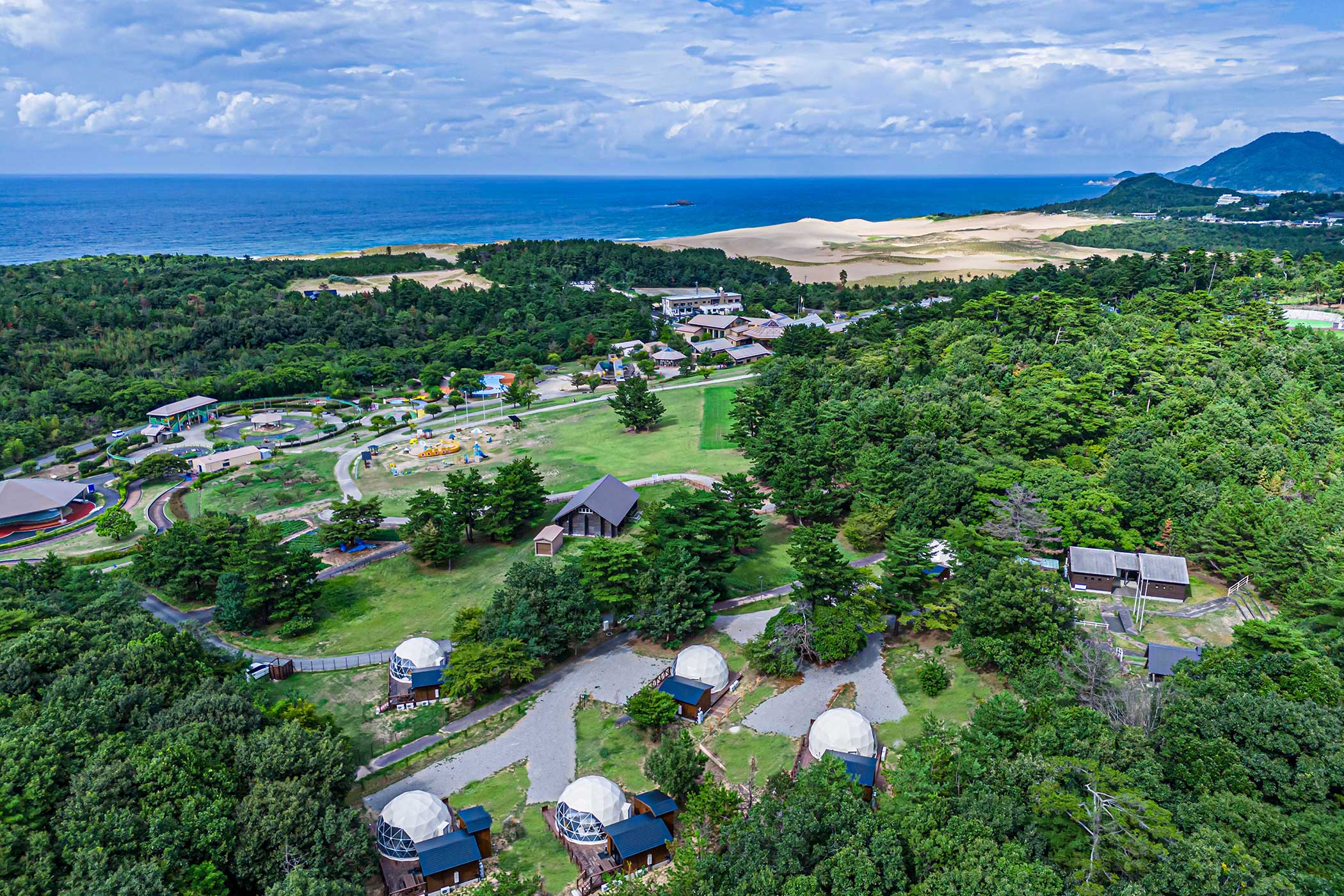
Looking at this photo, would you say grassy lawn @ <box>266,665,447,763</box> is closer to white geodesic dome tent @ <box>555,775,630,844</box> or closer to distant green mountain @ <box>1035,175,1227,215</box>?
white geodesic dome tent @ <box>555,775,630,844</box>

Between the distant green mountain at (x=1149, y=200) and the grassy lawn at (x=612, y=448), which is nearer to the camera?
the grassy lawn at (x=612, y=448)

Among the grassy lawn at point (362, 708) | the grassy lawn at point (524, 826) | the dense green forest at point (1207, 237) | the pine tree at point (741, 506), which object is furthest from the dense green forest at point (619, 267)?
the grassy lawn at point (524, 826)

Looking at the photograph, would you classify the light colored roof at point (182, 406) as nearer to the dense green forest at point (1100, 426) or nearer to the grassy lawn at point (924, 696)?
the dense green forest at point (1100, 426)

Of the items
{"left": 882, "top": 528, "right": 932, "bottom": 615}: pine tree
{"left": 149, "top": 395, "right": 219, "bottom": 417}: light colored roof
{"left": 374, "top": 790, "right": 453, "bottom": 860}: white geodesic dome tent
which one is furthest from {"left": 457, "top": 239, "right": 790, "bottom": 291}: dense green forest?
{"left": 374, "top": 790, "right": 453, "bottom": 860}: white geodesic dome tent

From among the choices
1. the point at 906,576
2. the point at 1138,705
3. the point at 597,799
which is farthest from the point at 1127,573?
the point at 597,799

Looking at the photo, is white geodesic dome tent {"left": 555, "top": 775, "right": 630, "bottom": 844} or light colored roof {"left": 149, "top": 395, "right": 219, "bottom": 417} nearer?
white geodesic dome tent {"left": 555, "top": 775, "right": 630, "bottom": 844}

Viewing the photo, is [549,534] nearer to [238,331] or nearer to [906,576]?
[906,576]

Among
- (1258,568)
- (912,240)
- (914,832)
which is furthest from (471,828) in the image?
(912,240)
